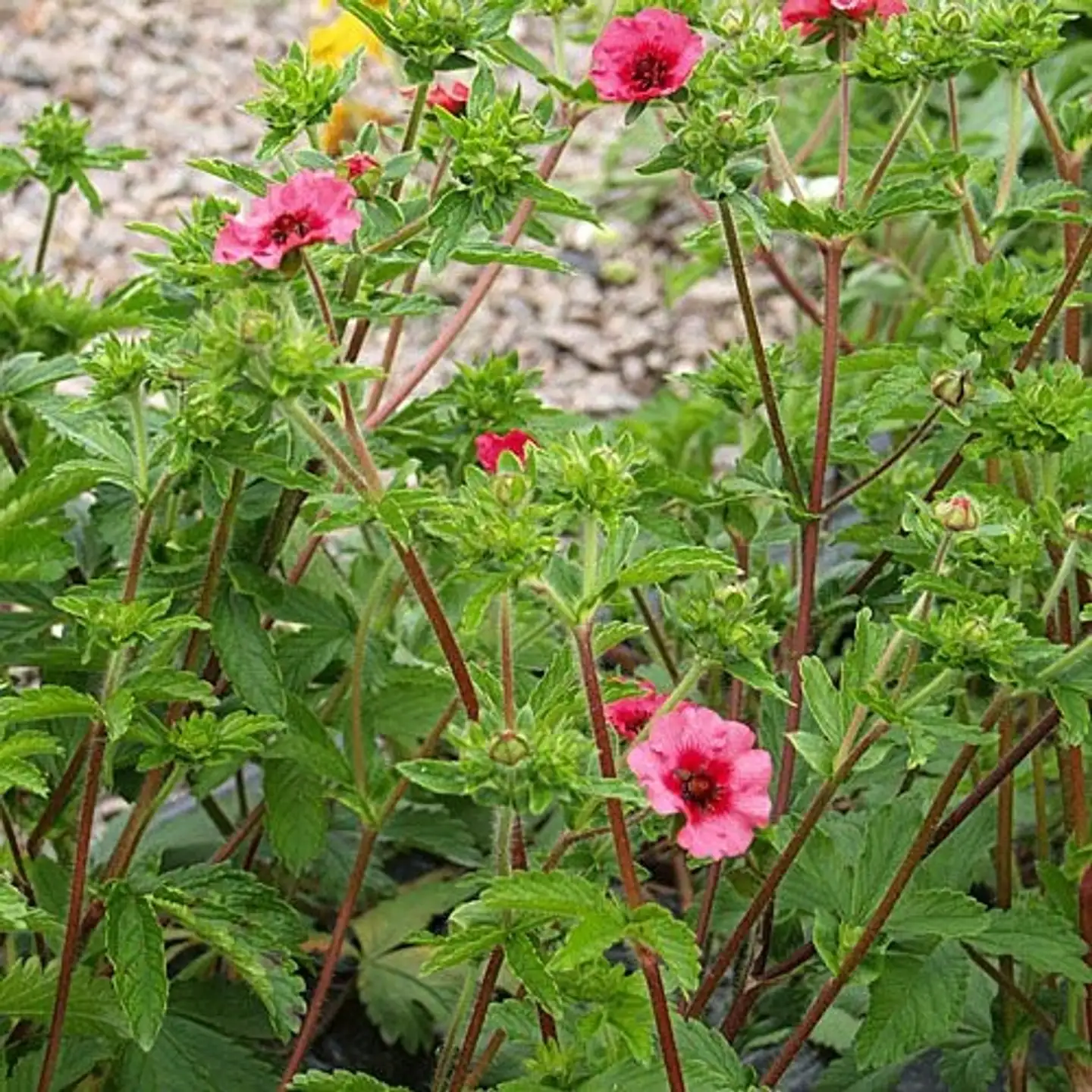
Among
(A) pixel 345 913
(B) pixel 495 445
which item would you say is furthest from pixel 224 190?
(A) pixel 345 913

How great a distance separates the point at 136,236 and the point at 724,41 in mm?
2511

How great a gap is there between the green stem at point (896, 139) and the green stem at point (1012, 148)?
0.27 ft

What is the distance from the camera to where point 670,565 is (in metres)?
1.13

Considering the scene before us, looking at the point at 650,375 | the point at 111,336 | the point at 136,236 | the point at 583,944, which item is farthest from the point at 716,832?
the point at 136,236

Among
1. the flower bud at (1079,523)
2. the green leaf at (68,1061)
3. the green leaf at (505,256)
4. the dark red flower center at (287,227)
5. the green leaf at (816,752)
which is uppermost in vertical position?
the dark red flower center at (287,227)

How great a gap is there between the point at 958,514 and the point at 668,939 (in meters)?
0.31

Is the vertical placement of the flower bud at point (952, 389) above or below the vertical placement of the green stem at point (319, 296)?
below

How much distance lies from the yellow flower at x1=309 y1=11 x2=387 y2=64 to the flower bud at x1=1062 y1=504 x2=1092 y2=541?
1.21 meters

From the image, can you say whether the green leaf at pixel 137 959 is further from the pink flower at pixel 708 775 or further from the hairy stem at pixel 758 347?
the hairy stem at pixel 758 347

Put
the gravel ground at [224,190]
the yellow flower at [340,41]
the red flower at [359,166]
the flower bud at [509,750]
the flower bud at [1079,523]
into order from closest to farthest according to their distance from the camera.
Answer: the flower bud at [509,750] < the flower bud at [1079,523] < the red flower at [359,166] < the yellow flower at [340,41] < the gravel ground at [224,190]

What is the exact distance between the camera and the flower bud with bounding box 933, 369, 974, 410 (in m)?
1.35

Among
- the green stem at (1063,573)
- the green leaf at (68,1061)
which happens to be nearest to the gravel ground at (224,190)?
the green leaf at (68,1061)

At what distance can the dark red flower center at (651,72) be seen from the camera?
1.29m

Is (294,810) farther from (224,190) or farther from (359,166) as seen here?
(224,190)
